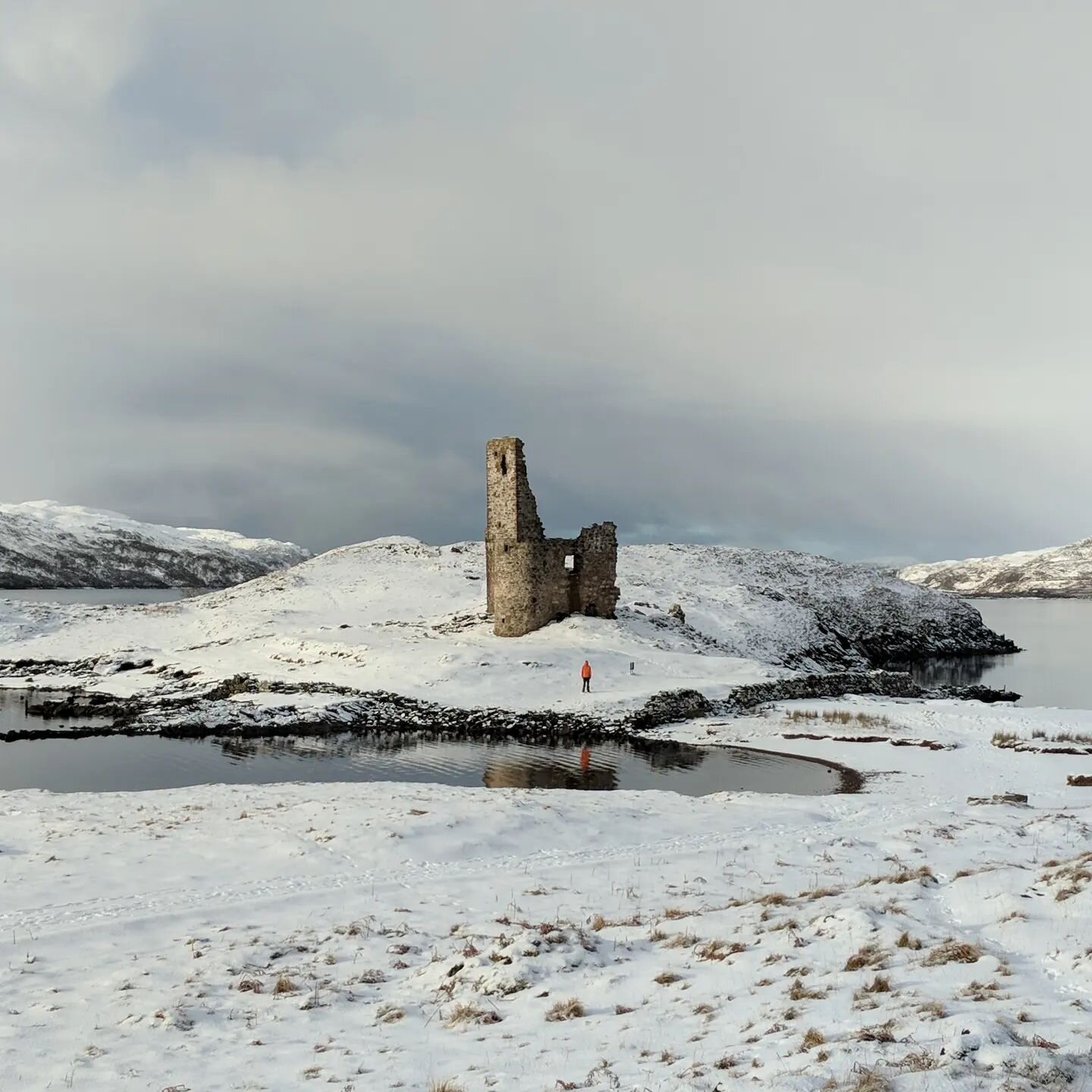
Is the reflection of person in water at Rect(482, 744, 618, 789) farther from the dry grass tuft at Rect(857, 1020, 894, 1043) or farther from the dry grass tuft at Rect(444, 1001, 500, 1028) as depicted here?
the dry grass tuft at Rect(857, 1020, 894, 1043)

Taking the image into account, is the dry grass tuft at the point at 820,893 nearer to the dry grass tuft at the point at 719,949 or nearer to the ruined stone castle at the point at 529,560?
the dry grass tuft at the point at 719,949

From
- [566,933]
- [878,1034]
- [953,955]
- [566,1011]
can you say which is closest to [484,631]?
[566,933]

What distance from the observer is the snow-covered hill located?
116ft

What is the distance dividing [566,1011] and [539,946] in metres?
1.49

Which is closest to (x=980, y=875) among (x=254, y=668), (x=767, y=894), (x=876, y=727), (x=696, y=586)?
Answer: (x=767, y=894)

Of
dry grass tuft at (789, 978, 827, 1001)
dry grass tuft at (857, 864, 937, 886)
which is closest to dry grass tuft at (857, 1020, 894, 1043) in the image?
dry grass tuft at (789, 978, 827, 1001)

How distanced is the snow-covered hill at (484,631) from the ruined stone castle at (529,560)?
136cm

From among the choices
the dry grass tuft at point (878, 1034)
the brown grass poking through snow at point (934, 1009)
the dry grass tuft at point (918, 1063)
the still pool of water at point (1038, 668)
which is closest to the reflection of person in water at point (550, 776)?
the brown grass poking through snow at point (934, 1009)

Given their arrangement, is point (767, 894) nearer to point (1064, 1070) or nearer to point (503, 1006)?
point (503, 1006)

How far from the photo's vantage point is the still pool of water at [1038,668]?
44.8 m

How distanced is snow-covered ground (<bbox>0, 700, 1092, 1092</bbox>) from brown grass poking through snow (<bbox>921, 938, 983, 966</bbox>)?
0.03 m

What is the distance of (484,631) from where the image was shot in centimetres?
4338

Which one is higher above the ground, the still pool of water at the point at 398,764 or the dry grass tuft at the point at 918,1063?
the dry grass tuft at the point at 918,1063

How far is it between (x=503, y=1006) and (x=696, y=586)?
59286 millimetres
